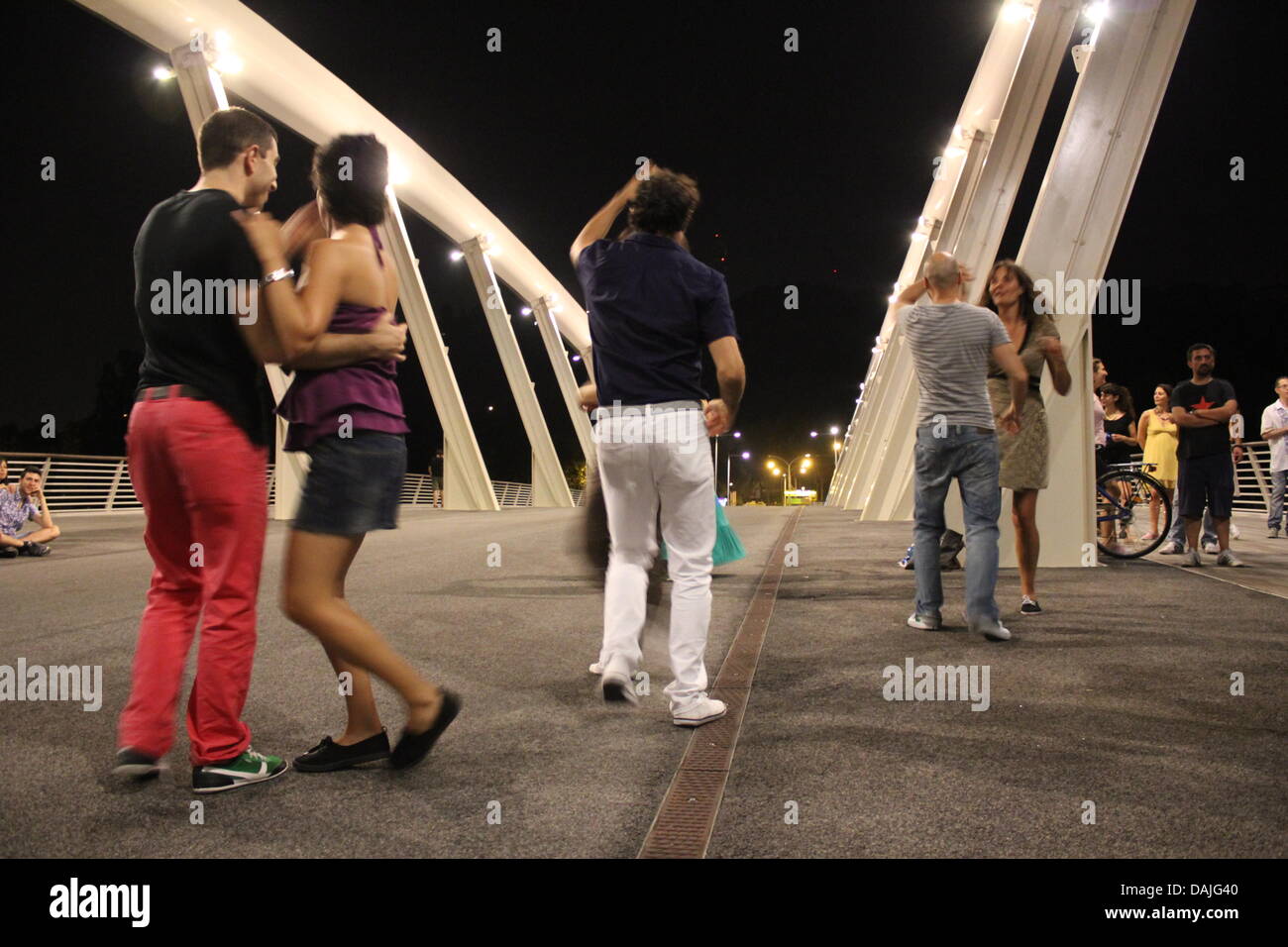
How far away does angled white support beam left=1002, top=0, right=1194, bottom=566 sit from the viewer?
22.8 feet

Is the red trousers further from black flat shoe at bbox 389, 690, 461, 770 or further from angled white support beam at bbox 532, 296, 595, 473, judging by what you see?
angled white support beam at bbox 532, 296, 595, 473

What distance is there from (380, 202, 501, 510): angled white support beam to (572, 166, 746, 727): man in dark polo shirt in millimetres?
16379

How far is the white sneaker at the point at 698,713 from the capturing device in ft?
9.41

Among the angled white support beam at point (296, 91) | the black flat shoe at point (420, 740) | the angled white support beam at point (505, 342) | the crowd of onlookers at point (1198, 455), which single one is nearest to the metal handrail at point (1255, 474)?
the crowd of onlookers at point (1198, 455)

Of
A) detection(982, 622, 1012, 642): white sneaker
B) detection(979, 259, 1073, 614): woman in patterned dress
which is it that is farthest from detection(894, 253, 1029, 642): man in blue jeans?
detection(979, 259, 1073, 614): woman in patterned dress

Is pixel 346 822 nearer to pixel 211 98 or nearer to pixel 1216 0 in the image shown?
pixel 1216 0

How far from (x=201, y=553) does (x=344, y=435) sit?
473 mm

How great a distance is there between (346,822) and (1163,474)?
28.2 feet

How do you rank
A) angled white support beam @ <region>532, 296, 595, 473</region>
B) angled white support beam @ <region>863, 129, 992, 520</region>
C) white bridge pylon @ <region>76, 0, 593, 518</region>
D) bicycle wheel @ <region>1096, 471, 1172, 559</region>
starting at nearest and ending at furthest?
bicycle wheel @ <region>1096, 471, 1172, 559</region>, white bridge pylon @ <region>76, 0, 593, 518</region>, angled white support beam @ <region>863, 129, 992, 520</region>, angled white support beam @ <region>532, 296, 595, 473</region>

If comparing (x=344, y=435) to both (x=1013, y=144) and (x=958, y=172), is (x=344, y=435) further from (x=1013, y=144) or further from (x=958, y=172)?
Result: (x=958, y=172)

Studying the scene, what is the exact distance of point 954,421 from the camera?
445cm

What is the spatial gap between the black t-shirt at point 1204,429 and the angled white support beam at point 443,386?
1461 centimetres

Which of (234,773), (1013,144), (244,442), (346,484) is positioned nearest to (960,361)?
(346,484)
